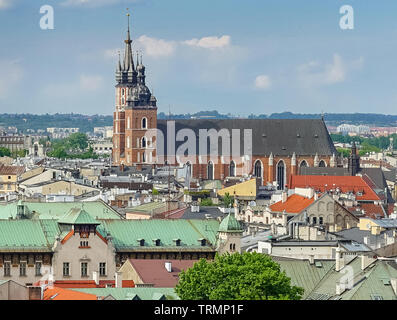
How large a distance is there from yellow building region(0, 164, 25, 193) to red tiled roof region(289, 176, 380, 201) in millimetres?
21694

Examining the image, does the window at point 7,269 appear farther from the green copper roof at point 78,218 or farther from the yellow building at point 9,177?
the yellow building at point 9,177

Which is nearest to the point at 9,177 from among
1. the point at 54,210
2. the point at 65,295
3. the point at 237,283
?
the point at 54,210

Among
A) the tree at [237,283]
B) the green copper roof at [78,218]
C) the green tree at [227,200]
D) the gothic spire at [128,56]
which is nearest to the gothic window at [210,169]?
the gothic spire at [128,56]

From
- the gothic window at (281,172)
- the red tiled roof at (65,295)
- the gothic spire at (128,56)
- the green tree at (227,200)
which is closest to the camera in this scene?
the red tiled roof at (65,295)

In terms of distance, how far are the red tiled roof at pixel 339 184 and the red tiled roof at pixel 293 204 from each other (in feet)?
48.1

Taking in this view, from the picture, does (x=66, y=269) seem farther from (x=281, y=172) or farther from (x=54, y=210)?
(x=281, y=172)

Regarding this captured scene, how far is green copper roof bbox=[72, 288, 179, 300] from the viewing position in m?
41.7

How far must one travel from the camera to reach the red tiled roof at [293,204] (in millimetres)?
83331

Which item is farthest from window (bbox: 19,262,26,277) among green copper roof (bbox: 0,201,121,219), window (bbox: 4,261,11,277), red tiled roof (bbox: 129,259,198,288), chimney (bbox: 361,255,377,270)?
chimney (bbox: 361,255,377,270)

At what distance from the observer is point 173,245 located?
56938 mm

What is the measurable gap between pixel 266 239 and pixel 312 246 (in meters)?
3.69

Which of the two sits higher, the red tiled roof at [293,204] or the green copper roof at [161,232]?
the green copper roof at [161,232]
